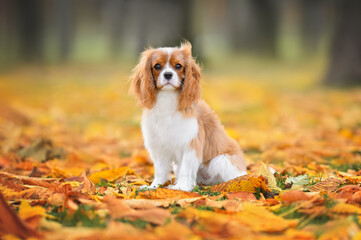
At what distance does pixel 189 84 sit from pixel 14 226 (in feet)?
7.02

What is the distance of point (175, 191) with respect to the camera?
3.44 metres

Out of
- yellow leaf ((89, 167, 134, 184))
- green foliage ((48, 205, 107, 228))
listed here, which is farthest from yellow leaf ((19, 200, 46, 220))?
yellow leaf ((89, 167, 134, 184))

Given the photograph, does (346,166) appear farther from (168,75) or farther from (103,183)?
(103,183)

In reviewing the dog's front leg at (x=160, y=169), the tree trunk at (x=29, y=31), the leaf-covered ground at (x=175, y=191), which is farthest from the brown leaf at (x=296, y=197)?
the tree trunk at (x=29, y=31)

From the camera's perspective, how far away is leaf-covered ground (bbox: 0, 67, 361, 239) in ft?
8.26

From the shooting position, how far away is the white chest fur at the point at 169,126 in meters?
3.94

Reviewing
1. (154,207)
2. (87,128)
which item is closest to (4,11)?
(87,128)

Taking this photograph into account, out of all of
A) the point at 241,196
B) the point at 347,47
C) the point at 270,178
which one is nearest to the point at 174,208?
the point at 241,196

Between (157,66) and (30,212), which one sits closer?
(30,212)

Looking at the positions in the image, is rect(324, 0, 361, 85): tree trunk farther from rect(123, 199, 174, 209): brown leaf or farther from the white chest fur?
rect(123, 199, 174, 209): brown leaf

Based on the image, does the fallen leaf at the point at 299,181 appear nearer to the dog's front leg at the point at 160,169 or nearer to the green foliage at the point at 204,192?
the green foliage at the point at 204,192

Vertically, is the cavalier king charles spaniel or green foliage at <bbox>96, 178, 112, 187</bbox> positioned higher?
the cavalier king charles spaniel

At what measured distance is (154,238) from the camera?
2283 mm

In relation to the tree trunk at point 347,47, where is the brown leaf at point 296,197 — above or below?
below
